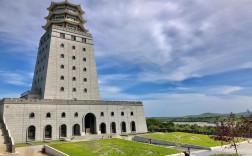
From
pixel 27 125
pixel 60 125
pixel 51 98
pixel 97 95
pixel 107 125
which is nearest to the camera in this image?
pixel 27 125

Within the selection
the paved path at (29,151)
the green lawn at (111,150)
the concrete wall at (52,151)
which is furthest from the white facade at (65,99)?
the green lawn at (111,150)

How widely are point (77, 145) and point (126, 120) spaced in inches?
673

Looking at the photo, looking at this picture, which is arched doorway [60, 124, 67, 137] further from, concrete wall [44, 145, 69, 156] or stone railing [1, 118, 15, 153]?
stone railing [1, 118, 15, 153]

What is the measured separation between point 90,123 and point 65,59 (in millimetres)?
13891

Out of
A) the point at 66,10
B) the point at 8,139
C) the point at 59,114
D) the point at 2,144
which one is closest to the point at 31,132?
the point at 59,114

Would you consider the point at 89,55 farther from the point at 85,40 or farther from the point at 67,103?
the point at 67,103

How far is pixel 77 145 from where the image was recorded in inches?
1136

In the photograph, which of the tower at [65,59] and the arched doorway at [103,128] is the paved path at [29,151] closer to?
the tower at [65,59]

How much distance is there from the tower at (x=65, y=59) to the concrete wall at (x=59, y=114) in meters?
3.45

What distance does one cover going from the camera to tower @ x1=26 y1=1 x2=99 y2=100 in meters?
40.8

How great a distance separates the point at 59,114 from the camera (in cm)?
3669

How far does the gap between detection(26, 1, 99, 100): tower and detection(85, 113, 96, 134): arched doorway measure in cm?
383

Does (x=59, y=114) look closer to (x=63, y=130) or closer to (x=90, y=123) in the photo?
(x=63, y=130)

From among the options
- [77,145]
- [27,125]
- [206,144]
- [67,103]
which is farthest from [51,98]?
[206,144]
